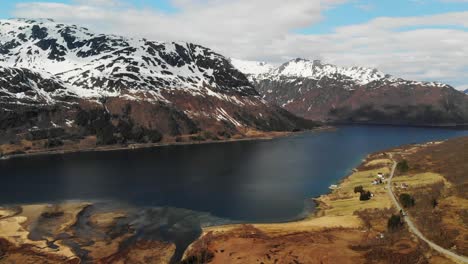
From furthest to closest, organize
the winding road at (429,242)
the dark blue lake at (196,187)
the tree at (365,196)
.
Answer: the dark blue lake at (196,187)
the tree at (365,196)
the winding road at (429,242)

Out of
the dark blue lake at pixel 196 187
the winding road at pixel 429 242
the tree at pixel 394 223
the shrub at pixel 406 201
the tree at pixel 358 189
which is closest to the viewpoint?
the winding road at pixel 429 242

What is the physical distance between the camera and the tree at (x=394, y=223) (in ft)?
318

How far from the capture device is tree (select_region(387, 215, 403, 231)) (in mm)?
96875

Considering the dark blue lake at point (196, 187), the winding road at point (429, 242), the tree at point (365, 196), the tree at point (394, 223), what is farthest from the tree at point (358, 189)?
the tree at point (394, 223)

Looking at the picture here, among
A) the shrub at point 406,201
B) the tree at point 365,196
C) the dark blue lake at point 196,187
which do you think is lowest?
the dark blue lake at point 196,187

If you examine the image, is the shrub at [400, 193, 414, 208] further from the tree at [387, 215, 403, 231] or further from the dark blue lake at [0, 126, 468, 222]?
the dark blue lake at [0, 126, 468, 222]

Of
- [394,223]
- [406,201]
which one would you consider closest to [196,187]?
[406,201]

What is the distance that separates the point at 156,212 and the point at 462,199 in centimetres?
7908

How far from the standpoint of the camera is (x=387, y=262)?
7956 cm

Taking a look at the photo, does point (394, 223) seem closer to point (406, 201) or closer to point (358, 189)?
point (406, 201)

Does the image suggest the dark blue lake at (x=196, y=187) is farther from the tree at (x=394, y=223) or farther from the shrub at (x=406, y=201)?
the tree at (x=394, y=223)

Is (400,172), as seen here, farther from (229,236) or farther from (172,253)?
(172,253)

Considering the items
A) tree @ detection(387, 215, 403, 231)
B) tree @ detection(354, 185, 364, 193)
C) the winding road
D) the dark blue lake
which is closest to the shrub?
the winding road

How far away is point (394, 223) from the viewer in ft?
319
